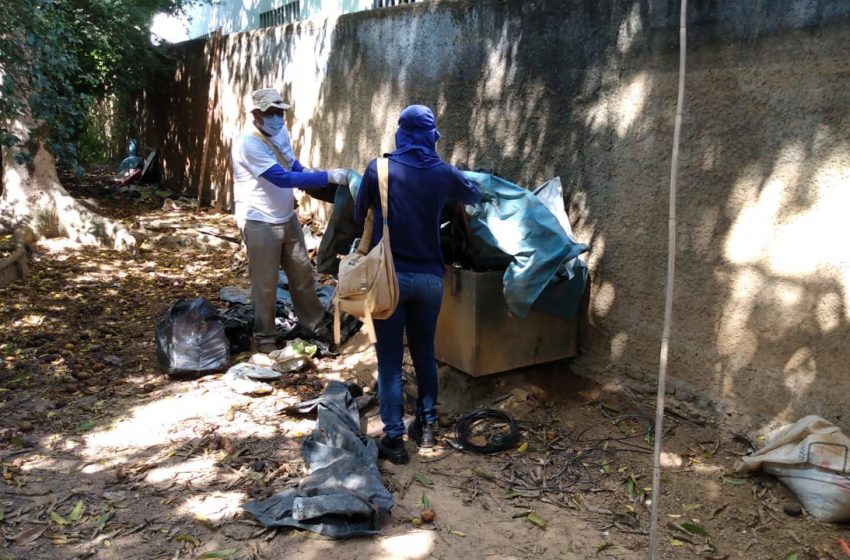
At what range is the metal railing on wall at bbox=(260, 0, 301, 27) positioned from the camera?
10.5 meters

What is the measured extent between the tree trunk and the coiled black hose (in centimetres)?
616

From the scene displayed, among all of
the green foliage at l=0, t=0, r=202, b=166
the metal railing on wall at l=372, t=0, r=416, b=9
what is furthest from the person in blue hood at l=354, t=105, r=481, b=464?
the metal railing on wall at l=372, t=0, r=416, b=9

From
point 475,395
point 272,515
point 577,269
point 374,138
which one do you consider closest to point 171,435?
point 272,515

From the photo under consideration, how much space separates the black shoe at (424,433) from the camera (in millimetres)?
4215

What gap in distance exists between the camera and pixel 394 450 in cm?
→ 405

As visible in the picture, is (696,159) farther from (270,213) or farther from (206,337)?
(206,337)

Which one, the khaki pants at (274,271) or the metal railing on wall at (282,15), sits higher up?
the metal railing on wall at (282,15)

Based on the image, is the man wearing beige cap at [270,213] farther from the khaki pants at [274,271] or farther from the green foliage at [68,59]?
the green foliage at [68,59]

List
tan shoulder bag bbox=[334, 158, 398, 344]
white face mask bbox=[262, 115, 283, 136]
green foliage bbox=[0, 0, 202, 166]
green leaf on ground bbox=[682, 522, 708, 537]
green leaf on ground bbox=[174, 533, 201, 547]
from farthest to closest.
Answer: green foliage bbox=[0, 0, 202, 166] < white face mask bbox=[262, 115, 283, 136] < tan shoulder bag bbox=[334, 158, 398, 344] < green leaf on ground bbox=[682, 522, 708, 537] < green leaf on ground bbox=[174, 533, 201, 547]

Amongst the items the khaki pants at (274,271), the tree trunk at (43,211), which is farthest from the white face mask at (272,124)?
the tree trunk at (43,211)

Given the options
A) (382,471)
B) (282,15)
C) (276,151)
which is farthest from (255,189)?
(282,15)

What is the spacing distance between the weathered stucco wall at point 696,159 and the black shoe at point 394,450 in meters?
1.48

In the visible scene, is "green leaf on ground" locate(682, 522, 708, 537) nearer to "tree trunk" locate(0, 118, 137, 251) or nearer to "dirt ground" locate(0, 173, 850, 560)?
"dirt ground" locate(0, 173, 850, 560)

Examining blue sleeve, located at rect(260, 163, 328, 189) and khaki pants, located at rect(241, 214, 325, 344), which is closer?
blue sleeve, located at rect(260, 163, 328, 189)
